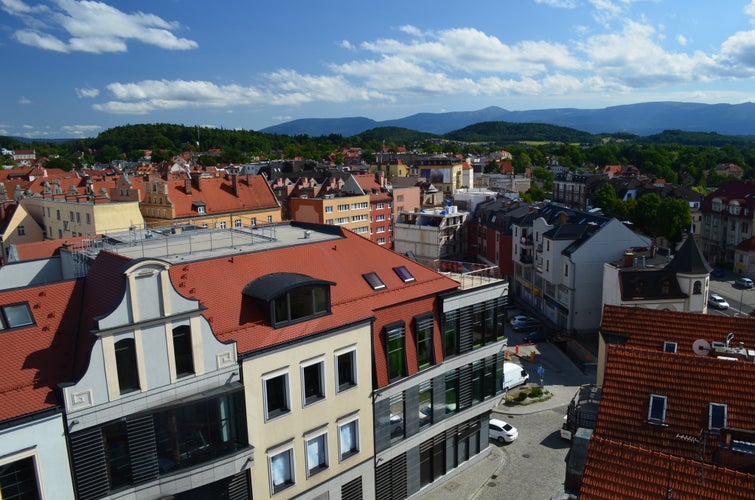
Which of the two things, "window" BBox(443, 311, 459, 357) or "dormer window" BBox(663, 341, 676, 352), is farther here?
"dormer window" BBox(663, 341, 676, 352)

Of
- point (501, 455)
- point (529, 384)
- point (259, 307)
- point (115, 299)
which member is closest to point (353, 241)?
point (259, 307)

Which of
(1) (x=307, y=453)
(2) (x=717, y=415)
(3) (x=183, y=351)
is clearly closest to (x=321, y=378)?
(1) (x=307, y=453)

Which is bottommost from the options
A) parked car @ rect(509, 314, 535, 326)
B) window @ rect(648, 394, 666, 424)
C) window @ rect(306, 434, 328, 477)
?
parked car @ rect(509, 314, 535, 326)

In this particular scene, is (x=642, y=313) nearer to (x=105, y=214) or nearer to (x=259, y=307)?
(x=259, y=307)

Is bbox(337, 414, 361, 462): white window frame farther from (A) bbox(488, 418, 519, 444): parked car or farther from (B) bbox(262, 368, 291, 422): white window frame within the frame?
(A) bbox(488, 418, 519, 444): parked car

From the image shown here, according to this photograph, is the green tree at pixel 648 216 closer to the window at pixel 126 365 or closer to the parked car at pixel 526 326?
the parked car at pixel 526 326

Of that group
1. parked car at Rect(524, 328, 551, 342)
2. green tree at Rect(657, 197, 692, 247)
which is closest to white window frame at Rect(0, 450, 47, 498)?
parked car at Rect(524, 328, 551, 342)

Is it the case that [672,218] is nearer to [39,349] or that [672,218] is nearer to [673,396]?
[673,396]
